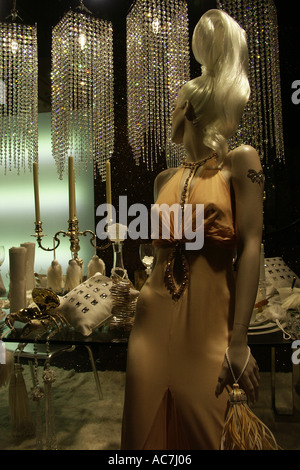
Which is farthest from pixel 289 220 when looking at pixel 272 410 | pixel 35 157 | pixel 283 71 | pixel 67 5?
pixel 67 5

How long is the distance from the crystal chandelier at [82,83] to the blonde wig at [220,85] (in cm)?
130

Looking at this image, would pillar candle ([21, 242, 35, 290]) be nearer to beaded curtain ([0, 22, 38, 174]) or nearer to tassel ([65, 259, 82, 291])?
tassel ([65, 259, 82, 291])

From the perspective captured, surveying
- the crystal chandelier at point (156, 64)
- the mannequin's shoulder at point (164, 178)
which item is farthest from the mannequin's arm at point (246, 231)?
the crystal chandelier at point (156, 64)

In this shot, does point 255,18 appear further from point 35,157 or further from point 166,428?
point 166,428

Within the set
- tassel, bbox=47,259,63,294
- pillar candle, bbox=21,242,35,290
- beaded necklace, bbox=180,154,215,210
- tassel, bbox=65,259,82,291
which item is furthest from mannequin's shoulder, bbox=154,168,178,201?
pillar candle, bbox=21,242,35,290

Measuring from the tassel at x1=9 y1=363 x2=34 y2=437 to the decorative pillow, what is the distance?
1.74 ft

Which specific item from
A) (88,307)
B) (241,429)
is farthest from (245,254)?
(88,307)

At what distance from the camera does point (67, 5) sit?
2.47 metres

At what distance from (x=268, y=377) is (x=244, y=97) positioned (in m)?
2.13

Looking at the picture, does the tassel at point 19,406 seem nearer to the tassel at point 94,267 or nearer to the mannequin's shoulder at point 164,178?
the tassel at point 94,267

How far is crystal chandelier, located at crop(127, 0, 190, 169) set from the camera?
212 cm

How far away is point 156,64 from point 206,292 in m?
1.59

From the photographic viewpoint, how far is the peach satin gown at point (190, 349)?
101 centimetres

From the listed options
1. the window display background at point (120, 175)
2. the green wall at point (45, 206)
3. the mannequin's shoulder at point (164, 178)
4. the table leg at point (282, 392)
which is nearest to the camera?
the mannequin's shoulder at point (164, 178)
